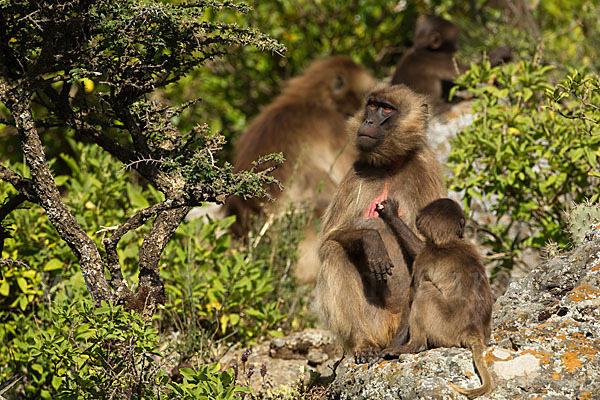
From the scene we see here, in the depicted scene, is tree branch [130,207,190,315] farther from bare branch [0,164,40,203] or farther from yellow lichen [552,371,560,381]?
yellow lichen [552,371,560,381]

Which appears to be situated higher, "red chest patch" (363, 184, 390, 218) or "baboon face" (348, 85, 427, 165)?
"baboon face" (348, 85, 427, 165)

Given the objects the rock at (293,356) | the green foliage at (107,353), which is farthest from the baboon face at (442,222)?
the green foliage at (107,353)

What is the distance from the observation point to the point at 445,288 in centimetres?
384

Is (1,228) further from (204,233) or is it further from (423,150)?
(423,150)

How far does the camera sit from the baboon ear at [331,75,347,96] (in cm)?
886

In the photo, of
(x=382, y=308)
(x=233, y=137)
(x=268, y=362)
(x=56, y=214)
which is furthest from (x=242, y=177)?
(x=233, y=137)

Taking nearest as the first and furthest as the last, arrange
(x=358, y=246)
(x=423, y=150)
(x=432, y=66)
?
1. (x=358, y=246)
2. (x=423, y=150)
3. (x=432, y=66)

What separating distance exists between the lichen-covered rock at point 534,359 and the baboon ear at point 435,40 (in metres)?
5.35

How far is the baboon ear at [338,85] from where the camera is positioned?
886 cm

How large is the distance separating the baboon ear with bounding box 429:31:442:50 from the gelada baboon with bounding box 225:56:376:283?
0.88 m

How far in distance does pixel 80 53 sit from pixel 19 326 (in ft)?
8.31

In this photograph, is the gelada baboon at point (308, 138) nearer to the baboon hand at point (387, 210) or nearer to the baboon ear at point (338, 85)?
the baboon ear at point (338, 85)

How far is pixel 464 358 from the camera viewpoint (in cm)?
350

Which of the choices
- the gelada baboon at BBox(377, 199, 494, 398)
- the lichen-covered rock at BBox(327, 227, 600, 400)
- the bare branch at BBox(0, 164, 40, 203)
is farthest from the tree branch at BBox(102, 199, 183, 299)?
the gelada baboon at BBox(377, 199, 494, 398)
